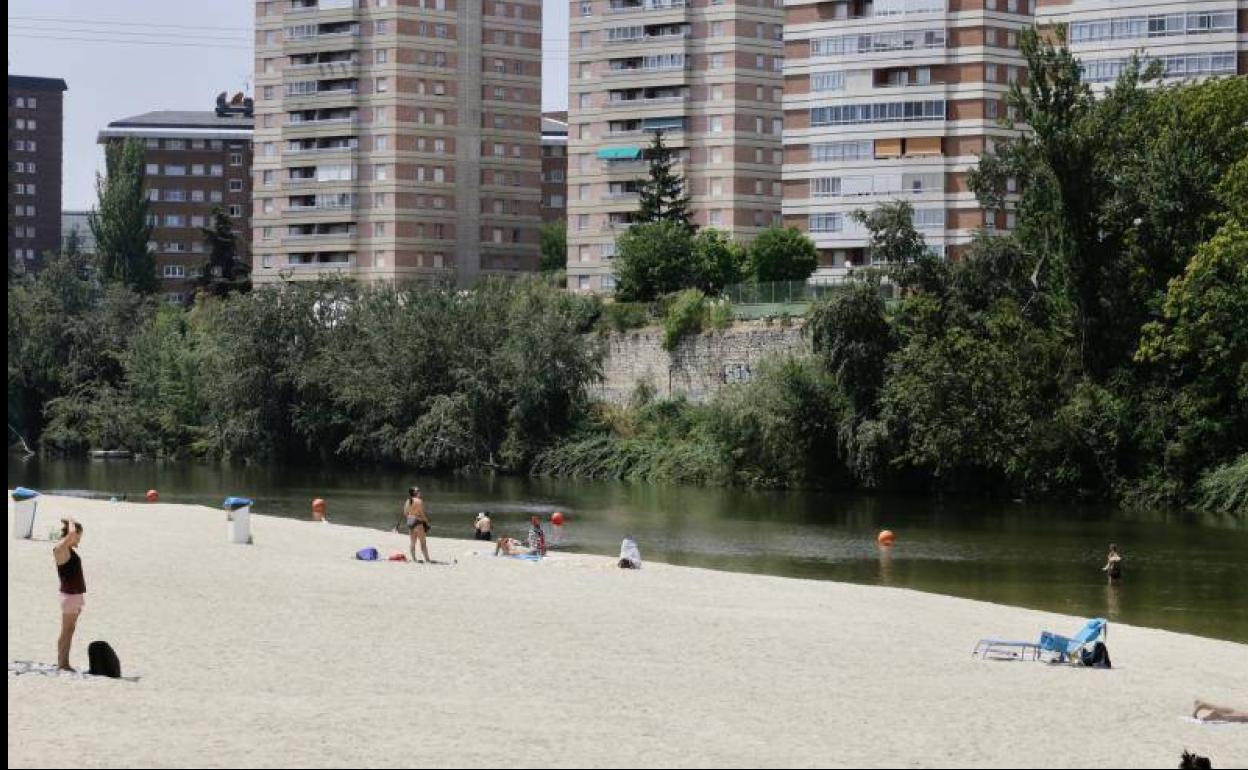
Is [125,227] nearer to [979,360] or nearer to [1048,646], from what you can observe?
[979,360]

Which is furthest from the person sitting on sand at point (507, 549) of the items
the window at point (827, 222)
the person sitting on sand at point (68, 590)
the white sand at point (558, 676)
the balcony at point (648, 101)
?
the balcony at point (648, 101)

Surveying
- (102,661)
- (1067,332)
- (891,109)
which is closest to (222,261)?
(891,109)

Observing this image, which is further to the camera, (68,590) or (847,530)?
A: (847,530)

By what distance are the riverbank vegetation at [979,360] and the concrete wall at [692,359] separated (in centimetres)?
115

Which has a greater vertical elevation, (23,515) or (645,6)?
(645,6)

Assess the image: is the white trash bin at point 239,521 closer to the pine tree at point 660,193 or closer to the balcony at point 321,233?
the pine tree at point 660,193

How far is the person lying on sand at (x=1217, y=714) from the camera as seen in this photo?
27.0 meters

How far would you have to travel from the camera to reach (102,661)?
1044 inches

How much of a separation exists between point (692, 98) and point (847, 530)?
69.2 metres

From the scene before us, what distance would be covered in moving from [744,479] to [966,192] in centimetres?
3108

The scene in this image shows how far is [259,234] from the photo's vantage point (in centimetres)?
15300

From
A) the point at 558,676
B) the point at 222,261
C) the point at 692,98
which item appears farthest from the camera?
the point at 222,261

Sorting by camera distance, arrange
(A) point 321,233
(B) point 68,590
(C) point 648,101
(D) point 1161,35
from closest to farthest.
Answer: (B) point 68,590 < (D) point 1161,35 < (C) point 648,101 < (A) point 321,233

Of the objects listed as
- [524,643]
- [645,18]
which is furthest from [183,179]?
[524,643]
